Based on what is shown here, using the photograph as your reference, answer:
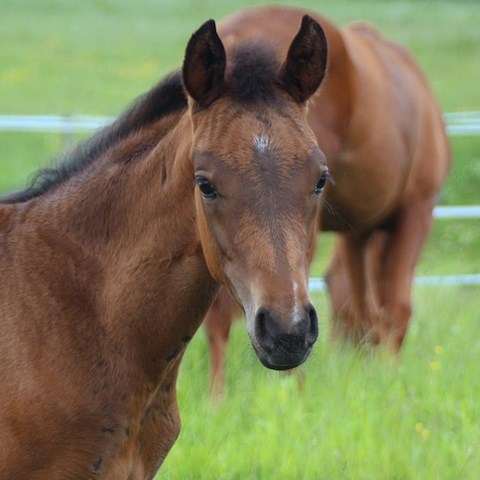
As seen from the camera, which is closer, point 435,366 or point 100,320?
point 100,320

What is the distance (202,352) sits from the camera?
640 centimetres

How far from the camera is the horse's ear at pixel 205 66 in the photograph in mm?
3400

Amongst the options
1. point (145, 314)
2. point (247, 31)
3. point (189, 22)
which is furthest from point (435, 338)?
point (189, 22)

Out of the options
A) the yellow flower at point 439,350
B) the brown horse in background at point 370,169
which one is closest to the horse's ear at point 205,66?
the brown horse in background at point 370,169

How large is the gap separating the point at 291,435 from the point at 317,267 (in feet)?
23.0

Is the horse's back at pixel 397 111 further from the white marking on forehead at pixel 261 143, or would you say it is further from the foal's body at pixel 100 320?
the white marking on forehead at pixel 261 143

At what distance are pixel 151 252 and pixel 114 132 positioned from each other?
1.56 ft

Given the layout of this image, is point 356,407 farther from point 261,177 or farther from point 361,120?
point 261,177

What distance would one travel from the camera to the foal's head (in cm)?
313

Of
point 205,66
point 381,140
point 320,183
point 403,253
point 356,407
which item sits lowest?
point 403,253

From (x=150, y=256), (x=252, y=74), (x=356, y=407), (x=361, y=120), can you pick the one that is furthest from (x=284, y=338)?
(x=361, y=120)

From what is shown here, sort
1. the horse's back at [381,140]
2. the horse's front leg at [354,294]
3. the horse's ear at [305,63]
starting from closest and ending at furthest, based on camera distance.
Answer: the horse's ear at [305,63], the horse's back at [381,140], the horse's front leg at [354,294]

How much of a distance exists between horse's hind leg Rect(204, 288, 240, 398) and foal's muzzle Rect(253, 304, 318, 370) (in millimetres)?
2743

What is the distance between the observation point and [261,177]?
10.8 ft
